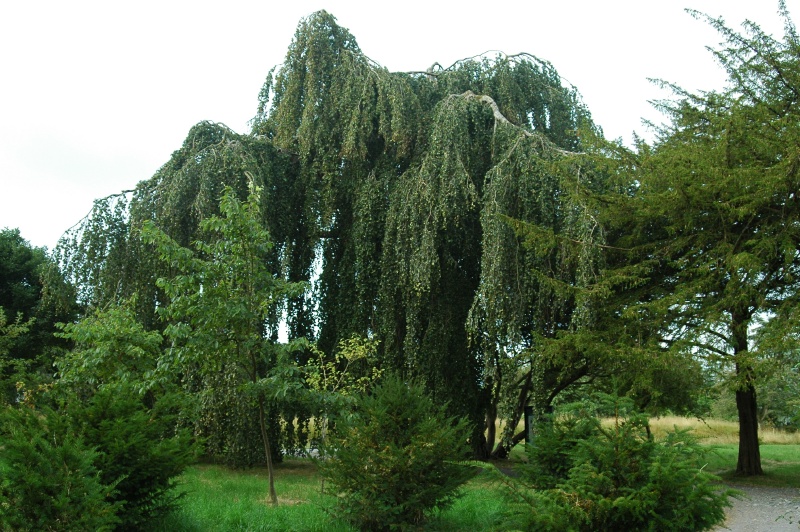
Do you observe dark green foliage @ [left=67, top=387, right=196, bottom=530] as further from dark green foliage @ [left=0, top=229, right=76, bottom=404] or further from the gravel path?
dark green foliage @ [left=0, top=229, right=76, bottom=404]

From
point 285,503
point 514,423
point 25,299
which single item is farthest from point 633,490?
point 25,299

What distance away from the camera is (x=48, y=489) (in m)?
5.02

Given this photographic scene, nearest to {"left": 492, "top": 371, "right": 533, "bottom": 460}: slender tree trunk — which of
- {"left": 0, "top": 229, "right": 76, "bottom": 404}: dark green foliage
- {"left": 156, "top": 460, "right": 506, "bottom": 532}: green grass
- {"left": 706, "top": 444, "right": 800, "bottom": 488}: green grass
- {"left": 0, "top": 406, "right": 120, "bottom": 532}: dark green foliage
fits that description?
{"left": 156, "top": 460, "right": 506, "bottom": 532}: green grass

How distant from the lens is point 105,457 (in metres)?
5.91

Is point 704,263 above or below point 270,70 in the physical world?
below

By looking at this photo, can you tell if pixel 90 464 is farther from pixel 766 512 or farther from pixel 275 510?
pixel 766 512

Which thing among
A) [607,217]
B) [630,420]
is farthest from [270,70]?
[630,420]

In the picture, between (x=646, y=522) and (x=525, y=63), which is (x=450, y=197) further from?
(x=646, y=522)

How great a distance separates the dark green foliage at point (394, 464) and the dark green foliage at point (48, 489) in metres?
2.18

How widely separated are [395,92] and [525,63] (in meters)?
3.83

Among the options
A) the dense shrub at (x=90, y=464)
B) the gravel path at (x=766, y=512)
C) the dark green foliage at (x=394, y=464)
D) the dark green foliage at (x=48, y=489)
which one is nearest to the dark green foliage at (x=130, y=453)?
the dense shrub at (x=90, y=464)

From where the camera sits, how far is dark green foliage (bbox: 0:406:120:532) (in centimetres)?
494

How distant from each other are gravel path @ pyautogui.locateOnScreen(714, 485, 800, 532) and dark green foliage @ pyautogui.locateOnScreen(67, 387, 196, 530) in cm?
572

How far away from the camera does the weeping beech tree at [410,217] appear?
11055 millimetres
